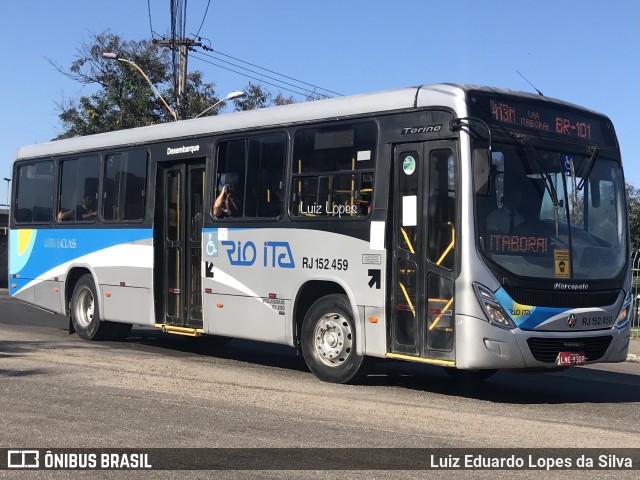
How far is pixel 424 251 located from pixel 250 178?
3260 millimetres

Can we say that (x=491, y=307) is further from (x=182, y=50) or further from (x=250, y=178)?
(x=182, y=50)

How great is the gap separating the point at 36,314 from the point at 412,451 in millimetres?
16736

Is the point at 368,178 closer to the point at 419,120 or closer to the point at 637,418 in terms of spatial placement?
the point at 419,120

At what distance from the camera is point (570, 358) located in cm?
1061

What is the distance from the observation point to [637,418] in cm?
990

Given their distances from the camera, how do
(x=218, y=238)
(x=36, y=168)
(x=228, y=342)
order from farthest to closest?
(x=36, y=168)
(x=228, y=342)
(x=218, y=238)

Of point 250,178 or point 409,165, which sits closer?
point 409,165

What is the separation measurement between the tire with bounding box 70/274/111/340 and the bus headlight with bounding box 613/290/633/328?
8573 millimetres

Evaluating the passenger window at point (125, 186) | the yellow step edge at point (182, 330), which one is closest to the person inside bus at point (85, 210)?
the passenger window at point (125, 186)

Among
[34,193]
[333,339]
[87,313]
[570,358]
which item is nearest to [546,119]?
[570,358]

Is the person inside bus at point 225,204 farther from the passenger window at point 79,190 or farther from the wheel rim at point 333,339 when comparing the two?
the passenger window at point 79,190

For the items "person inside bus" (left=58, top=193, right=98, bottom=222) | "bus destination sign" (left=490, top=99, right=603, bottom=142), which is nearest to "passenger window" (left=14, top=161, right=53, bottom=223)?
"person inside bus" (left=58, top=193, right=98, bottom=222)

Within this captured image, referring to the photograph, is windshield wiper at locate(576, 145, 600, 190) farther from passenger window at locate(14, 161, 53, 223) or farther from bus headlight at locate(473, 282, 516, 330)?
passenger window at locate(14, 161, 53, 223)

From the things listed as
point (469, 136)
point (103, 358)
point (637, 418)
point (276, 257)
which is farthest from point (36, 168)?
point (637, 418)
